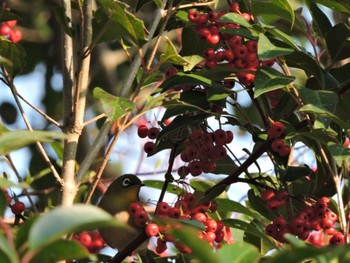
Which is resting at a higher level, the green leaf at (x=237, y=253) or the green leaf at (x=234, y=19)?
the green leaf at (x=234, y=19)

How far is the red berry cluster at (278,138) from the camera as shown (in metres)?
1.52

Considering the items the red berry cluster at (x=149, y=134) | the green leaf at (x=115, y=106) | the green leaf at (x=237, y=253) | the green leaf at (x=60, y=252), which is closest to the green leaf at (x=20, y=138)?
the green leaf at (x=60, y=252)

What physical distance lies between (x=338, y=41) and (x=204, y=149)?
1.10 feet

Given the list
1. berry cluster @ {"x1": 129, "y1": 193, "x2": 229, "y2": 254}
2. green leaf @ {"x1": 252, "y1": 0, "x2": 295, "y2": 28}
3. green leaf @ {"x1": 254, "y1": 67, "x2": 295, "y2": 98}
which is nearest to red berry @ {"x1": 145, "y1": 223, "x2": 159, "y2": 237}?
berry cluster @ {"x1": 129, "y1": 193, "x2": 229, "y2": 254}

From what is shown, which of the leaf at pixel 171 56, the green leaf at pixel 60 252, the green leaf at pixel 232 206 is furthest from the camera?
the green leaf at pixel 232 206

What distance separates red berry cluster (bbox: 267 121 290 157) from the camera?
152 cm

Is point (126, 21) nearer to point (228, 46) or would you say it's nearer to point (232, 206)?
point (228, 46)

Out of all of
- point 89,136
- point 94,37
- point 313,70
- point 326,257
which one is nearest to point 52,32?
point 89,136

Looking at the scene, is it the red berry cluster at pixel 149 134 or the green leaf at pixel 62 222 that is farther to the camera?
the red berry cluster at pixel 149 134

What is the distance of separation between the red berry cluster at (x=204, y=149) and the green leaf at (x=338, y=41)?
26 centimetres

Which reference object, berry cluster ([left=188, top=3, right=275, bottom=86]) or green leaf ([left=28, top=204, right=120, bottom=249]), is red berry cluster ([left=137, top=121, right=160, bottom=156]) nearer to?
berry cluster ([left=188, top=3, right=275, bottom=86])

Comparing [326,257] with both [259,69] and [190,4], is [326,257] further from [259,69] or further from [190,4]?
[190,4]

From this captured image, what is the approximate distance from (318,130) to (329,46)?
0.24 meters

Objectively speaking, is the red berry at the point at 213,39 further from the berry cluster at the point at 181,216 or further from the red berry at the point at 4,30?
the red berry at the point at 4,30
